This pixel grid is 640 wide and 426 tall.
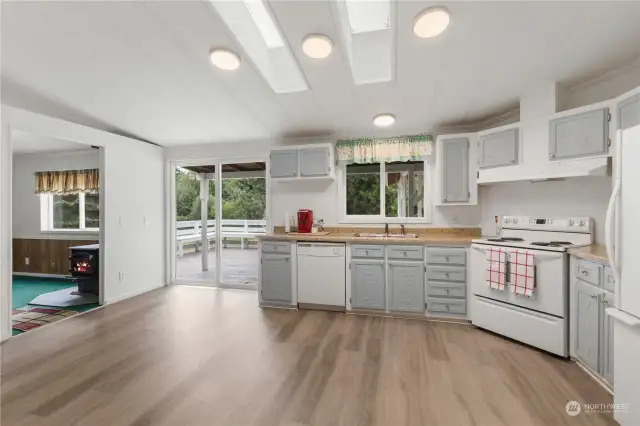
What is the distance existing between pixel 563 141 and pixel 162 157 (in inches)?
214

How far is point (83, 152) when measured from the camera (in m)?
5.54

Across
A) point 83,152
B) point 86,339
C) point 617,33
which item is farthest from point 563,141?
point 83,152

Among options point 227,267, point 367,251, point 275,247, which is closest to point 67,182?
point 227,267

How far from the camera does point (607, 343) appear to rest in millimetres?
2104

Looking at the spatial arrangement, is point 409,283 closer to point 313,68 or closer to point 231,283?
point 313,68

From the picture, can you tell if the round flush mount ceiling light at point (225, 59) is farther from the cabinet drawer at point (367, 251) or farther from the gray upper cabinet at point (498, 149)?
the gray upper cabinet at point (498, 149)

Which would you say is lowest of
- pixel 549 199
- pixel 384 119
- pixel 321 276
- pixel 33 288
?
pixel 33 288

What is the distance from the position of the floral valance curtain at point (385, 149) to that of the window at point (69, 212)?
496 centimetres

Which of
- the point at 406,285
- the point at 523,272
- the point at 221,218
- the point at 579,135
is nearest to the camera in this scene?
the point at 579,135

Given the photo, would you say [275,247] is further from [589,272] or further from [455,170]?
[589,272]

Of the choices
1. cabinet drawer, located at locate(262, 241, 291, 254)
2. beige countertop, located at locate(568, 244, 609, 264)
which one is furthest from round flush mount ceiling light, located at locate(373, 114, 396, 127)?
beige countertop, located at locate(568, 244, 609, 264)

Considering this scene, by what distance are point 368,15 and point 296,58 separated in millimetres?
768

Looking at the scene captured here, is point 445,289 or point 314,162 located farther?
point 314,162

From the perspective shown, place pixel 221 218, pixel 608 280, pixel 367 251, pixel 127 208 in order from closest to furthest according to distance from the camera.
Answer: pixel 608 280, pixel 367 251, pixel 127 208, pixel 221 218
